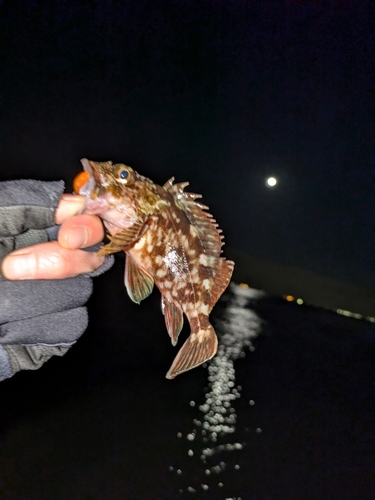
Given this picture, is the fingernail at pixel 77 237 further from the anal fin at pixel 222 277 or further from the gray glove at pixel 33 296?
the anal fin at pixel 222 277

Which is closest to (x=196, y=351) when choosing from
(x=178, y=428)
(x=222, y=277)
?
(x=222, y=277)

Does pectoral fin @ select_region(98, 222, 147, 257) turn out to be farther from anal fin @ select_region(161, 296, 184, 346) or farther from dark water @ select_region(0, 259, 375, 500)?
dark water @ select_region(0, 259, 375, 500)

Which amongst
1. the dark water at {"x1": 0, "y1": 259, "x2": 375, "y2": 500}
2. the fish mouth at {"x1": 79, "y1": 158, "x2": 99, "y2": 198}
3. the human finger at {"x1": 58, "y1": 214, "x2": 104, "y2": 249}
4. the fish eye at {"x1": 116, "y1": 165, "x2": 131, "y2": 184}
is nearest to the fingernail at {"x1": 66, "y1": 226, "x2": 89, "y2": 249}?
the human finger at {"x1": 58, "y1": 214, "x2": 104, "y2": 249}

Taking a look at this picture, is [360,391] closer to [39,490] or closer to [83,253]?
[39,490]

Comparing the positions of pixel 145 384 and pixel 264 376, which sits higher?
pixel 264 376

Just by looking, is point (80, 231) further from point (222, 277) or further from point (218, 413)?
point (218, 413)

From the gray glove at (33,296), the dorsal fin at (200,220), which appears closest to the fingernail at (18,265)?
the gray glove at (33,296)

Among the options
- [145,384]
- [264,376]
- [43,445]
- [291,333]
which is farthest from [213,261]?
[291,333]
